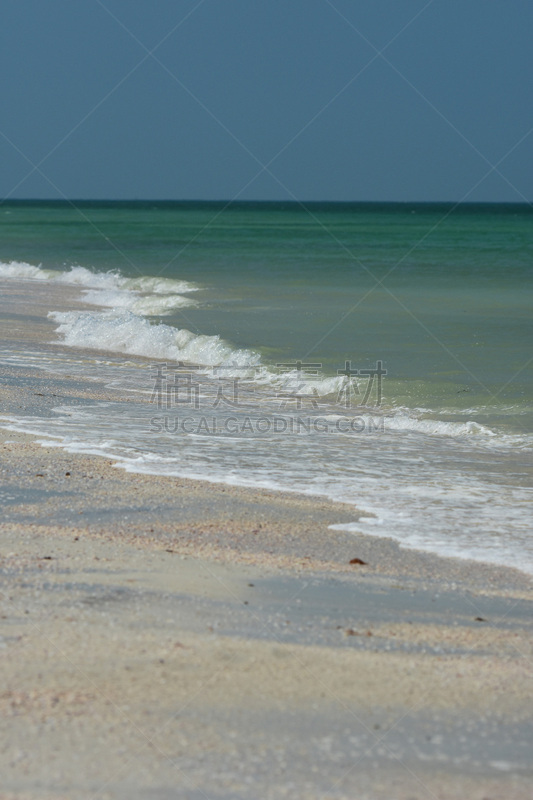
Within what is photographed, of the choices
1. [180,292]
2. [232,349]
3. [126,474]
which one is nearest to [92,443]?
[126,474]

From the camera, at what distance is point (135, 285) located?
90.5 ft

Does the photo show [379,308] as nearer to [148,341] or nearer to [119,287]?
[148,341]

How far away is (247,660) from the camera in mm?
3631

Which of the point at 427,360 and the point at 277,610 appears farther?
the point at 427,360

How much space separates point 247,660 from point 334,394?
25.5 feet

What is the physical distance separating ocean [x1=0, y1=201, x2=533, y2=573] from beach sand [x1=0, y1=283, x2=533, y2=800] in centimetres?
71

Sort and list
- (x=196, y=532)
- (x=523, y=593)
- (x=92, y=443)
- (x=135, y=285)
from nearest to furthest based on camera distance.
Answer: (x=523, y=593) → (x=196, y=532) → (x=92, y=443) → (x=135, y=285)

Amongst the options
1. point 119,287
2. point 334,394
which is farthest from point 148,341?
point 119,287

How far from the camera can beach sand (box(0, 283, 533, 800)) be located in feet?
9.44

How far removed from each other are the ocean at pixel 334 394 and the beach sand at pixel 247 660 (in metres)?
0.71

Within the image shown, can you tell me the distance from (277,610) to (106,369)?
28.6 feet

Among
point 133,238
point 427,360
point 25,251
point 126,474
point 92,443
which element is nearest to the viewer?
point 126,474

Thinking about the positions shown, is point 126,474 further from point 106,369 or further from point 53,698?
point 106,369

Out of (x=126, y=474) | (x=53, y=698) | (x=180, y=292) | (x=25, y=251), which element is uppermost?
(x=25, y=251)
